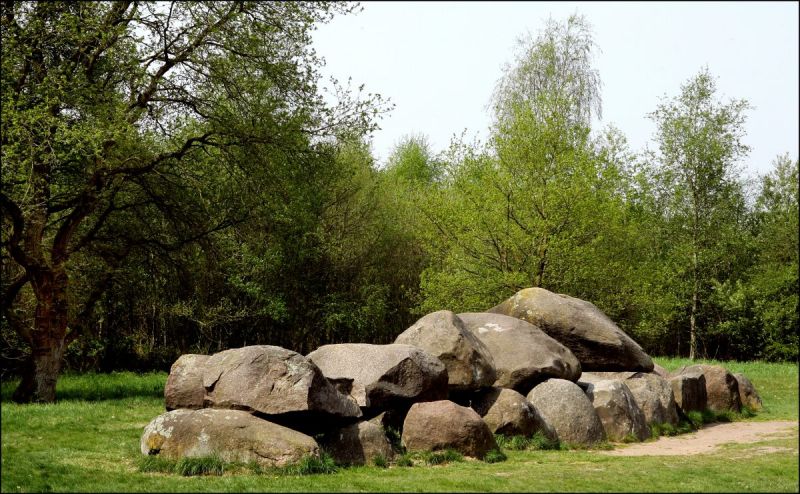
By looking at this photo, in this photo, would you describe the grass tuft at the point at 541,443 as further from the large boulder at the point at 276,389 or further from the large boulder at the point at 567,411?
the large boulder at the point at 276,389

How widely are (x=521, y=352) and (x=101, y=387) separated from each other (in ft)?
42.6

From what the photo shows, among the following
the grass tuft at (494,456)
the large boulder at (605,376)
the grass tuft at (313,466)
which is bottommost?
the grass tuft at (494,456)

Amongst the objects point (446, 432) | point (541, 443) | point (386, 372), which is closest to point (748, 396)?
point (541, 443)

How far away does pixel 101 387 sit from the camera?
76.2 feet

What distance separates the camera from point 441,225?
31.6m

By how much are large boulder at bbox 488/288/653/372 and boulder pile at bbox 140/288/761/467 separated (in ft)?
0.10

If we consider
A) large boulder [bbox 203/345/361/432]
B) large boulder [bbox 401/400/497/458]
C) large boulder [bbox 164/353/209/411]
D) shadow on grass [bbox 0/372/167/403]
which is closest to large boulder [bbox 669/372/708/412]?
large boulder [bbox 401/400/497/458]

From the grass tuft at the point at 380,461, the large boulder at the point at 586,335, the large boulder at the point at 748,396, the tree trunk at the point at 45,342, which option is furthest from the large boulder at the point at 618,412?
the tree trunk at the point at 45,342

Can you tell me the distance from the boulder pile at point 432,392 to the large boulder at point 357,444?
0.06 feet

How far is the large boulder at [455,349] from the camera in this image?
16.1 metres

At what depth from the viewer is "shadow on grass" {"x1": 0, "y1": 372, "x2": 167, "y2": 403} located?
21.6 metres

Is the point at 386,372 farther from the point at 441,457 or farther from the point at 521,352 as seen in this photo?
the point at 521,352

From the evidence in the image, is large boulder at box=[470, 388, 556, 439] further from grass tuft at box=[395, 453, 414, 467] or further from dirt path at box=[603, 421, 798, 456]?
grass tuft at box=[395, 453, 414, 467]

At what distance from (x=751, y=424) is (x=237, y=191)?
16153 mm
